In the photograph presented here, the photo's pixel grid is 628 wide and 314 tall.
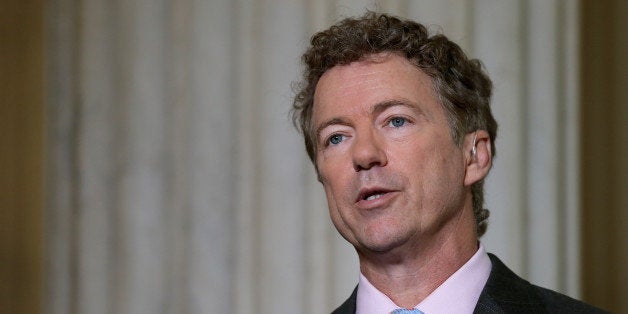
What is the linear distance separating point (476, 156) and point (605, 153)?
103 cm

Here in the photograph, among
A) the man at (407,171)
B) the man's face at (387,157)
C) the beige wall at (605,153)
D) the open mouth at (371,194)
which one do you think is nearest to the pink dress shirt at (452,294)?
the man at (407,171)

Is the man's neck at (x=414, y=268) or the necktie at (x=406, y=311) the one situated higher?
the man's neck at (x=414, y=268)

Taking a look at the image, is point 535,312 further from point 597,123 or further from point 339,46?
point 597,123

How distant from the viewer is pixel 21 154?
401cm

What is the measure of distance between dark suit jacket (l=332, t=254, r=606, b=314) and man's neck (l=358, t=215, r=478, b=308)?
11cm

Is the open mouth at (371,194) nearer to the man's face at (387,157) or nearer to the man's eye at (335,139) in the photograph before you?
the man's face at (387,157)

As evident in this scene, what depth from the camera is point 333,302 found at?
10.6ft

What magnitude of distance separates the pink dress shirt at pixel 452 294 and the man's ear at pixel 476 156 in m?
0.19

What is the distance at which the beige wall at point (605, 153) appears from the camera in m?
3.42

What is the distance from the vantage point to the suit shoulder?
242cm

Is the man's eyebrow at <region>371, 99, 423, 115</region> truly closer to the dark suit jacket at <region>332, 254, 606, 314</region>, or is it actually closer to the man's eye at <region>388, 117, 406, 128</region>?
the man's eye at <region>388, 117, 406, 128</region>

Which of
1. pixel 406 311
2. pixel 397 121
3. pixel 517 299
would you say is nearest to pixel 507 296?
pixel 517 299

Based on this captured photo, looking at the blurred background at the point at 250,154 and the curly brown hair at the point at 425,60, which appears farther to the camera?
the blurred background at the point at 250,154

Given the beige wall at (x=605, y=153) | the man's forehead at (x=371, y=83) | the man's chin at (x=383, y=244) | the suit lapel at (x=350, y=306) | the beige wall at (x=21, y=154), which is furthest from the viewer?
the beige wall at (x=21, y=154)
